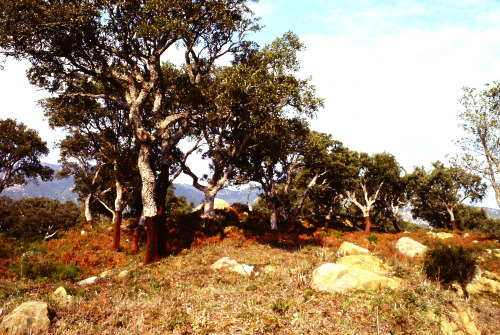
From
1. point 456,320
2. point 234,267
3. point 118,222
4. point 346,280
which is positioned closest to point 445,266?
point 456,320

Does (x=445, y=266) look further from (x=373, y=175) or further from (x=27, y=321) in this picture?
(x=373, y=175)

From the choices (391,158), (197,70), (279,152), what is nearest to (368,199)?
(391,158)

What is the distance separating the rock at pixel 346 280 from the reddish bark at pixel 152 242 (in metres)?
9.19

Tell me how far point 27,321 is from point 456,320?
12199mm

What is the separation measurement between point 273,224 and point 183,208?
1741 inches

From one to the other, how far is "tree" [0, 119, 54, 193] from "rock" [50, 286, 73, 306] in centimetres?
2893

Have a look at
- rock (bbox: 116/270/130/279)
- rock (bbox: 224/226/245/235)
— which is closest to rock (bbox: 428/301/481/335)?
rock (bbox: 116/270/130/279)

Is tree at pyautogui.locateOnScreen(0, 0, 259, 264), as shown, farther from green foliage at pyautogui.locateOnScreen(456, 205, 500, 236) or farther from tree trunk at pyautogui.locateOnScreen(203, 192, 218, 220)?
green foliage at pyautogui.locateOnScreen(456, 205, 500, 236)

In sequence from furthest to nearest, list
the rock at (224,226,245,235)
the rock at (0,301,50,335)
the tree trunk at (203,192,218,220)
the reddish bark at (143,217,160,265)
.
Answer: the rock at (224,226,245,235), the tree trunk at (203,192,218,220), the reddish bark at (143,217,160,265), the rock at (0,301,50,335)

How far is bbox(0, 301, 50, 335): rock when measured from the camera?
5934mm

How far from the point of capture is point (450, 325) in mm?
7027

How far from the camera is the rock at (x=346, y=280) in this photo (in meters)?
8.39

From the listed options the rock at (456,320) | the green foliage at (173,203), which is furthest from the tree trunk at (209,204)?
the green foliage at (173,203)

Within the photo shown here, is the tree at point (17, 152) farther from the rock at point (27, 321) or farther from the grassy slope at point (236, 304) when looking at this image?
the rock at point (27, 321)
